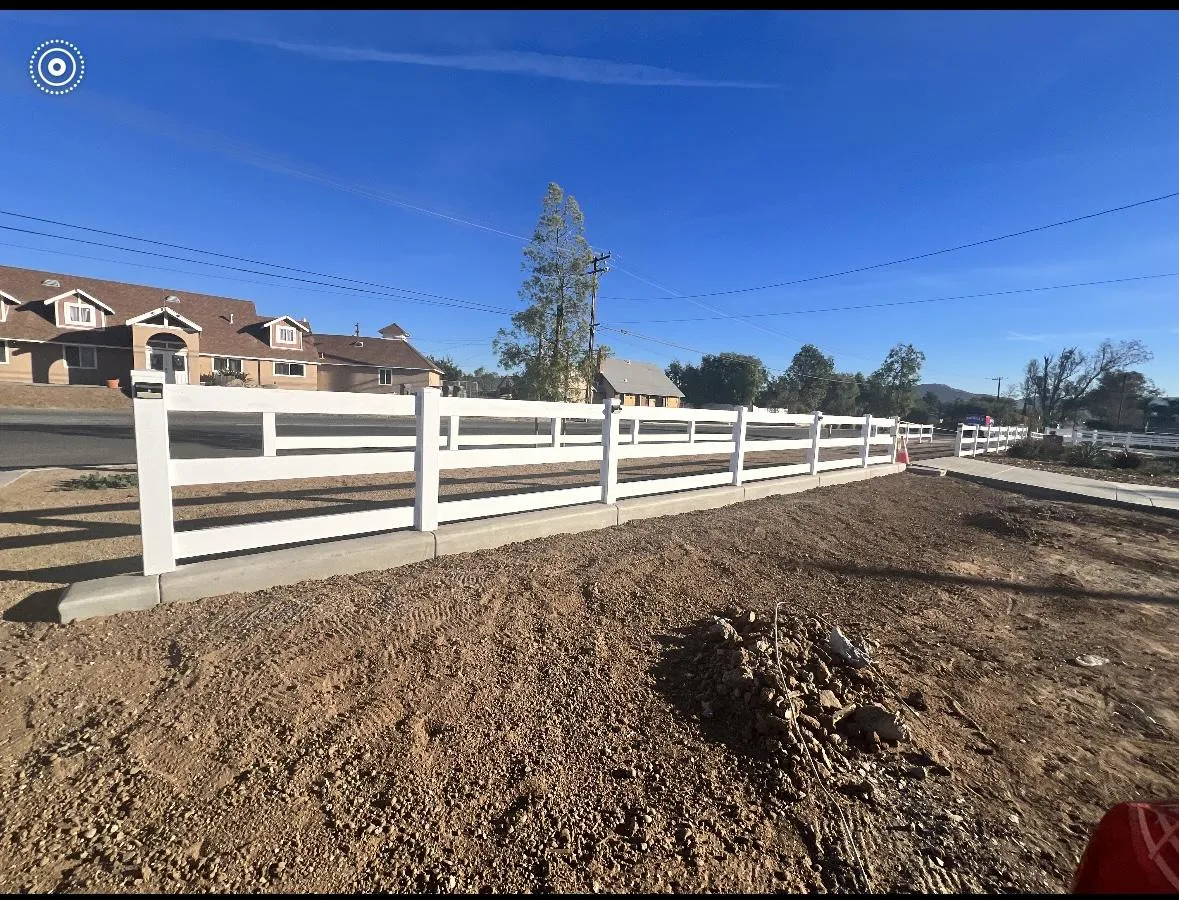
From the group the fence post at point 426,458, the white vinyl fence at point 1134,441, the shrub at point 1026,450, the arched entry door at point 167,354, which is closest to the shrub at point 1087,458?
the shrub at point 1026,450

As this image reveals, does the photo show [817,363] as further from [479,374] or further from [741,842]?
[741,842]

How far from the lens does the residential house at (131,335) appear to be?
28875 millimetres

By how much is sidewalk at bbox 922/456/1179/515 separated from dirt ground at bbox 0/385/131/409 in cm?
3062

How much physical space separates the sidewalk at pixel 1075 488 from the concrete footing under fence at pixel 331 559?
904 centimetres

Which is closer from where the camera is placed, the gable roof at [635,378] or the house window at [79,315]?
the house window at [79,315]

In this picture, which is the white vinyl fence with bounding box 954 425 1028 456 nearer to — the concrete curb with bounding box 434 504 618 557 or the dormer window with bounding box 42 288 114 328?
the concrete curb with bounding box 434 504 618 557

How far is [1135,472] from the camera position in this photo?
54.0 feet

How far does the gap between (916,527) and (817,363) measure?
89285mm

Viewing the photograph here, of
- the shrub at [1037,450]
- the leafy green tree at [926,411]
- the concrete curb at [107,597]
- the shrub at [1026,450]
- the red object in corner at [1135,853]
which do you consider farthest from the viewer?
the leafy green tree at [926,411]

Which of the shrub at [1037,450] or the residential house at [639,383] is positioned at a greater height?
the residential house at [639,383]

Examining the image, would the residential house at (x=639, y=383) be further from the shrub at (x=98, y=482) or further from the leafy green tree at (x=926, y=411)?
the shrub at (x=98, y=482)

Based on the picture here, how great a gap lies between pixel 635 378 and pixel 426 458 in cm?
5872

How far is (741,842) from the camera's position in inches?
71.7

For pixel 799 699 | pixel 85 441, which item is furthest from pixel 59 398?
pixel 799 699
